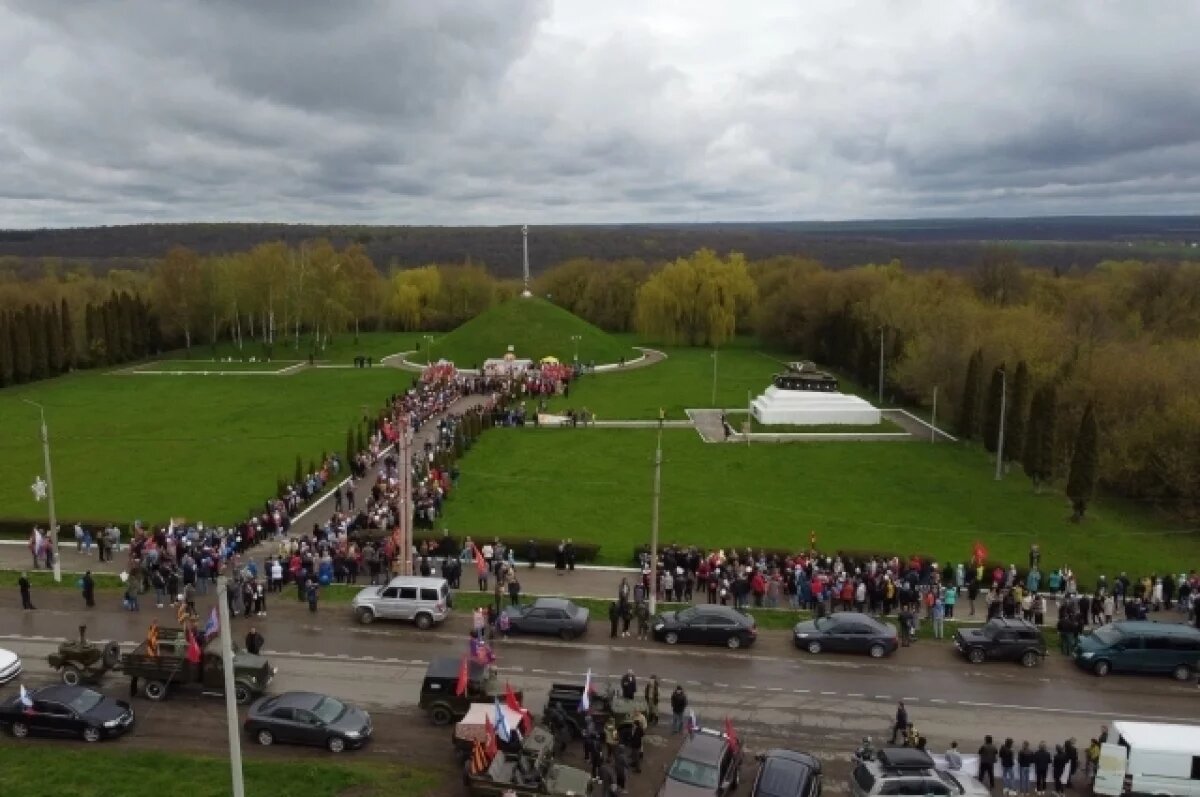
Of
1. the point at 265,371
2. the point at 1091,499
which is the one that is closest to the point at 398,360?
the point at 265,371

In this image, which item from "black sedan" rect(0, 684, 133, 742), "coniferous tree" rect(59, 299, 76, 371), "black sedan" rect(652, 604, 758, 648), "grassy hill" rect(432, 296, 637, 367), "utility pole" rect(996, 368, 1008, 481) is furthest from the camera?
"grassy hill" rect(432, 296, 637, 367)

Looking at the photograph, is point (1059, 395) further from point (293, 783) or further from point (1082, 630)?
point (293, 783)

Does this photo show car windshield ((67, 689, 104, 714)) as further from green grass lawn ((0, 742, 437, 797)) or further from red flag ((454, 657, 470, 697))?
red flag ((454, 657, 470, 697))

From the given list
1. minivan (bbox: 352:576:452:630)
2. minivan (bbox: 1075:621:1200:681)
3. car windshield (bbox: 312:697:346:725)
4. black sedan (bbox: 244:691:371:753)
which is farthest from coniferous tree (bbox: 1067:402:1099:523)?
car windshield (bbox: 312:697:346:725)

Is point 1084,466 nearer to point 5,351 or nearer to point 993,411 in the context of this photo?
point 993,411

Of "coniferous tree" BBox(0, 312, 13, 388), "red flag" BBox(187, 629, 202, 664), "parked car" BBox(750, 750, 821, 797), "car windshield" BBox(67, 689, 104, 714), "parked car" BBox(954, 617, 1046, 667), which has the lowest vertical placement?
"parked car" BBox(954, 617, 1046, 667)

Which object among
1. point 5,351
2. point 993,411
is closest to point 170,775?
point 993,411

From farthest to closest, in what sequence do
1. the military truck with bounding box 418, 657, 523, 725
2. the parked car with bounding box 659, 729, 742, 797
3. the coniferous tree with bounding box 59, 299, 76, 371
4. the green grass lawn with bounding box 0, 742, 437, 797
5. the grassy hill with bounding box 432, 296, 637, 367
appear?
the grassy hill with bounding box 432, 296, 637, 367 → the coniferous tree with bounding box 59, 299, 76, 371 → the military truck with bounding box 418, 657, 523, 725 → the green grass lawn with bounding box 0, 742, 437, 797 → the parked car with bounding box 659, 729, 742, 797
